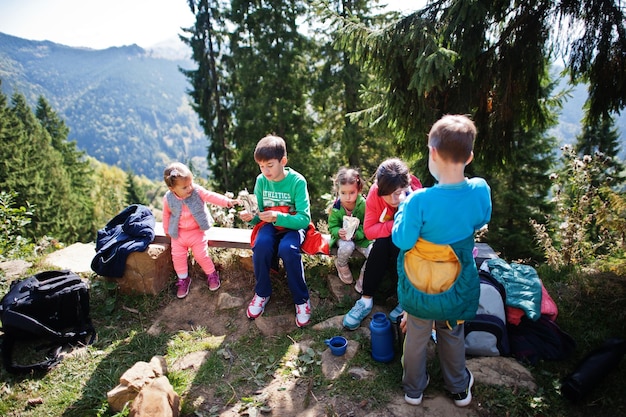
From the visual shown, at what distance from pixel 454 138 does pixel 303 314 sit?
2308 millimetres

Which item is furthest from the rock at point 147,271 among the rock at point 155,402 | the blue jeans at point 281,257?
the rock at point 155,402

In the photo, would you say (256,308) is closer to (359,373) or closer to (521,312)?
(359,373)

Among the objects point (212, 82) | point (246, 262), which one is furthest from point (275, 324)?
point (212, 82)

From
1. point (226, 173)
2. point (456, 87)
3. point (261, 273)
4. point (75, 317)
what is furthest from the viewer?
point (226, 173)

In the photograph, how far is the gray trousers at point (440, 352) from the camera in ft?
7.55

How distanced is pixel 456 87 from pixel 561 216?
2.03 metres

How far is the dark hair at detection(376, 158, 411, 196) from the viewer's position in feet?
9.59

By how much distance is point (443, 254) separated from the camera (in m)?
2.11

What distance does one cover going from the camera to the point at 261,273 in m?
3.44

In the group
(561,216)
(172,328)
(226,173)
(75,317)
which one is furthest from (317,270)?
(226,173)

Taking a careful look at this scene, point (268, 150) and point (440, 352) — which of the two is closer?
point (440, 352)

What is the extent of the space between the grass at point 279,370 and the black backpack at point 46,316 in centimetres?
15

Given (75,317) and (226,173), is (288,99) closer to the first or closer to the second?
(226,173)

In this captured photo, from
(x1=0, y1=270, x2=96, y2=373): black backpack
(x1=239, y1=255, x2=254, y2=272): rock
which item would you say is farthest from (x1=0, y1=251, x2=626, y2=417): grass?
(x1=239, y1=255, x2=254, y2=272): rock
